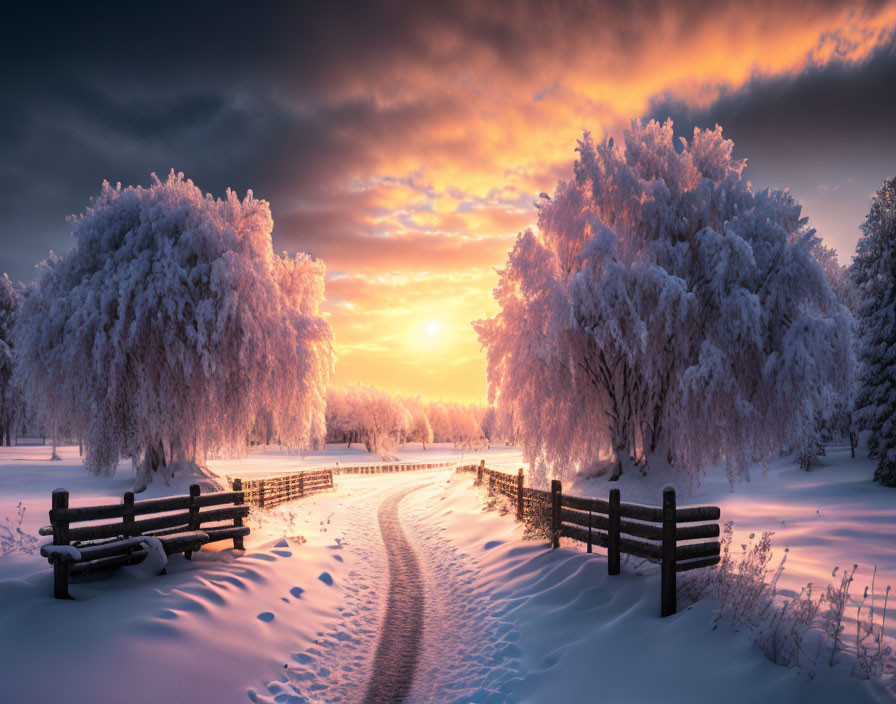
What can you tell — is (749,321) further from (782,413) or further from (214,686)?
(214,686)

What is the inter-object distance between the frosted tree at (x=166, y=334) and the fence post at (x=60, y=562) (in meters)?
9.72

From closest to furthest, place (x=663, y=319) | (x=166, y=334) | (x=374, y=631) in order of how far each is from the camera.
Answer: (x=374, y=631) < (x=663, y=319) < (x=166, y=334)

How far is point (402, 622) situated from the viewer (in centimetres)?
891

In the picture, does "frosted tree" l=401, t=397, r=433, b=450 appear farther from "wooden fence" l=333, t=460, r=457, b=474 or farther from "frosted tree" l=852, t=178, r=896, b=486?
"frosted tree" l=852, t=178, r=896, b=486

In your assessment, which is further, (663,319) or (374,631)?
(663,319)

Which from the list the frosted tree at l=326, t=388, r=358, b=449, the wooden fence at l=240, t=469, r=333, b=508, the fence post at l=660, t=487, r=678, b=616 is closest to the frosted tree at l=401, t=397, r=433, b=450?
the frosted tree at l=326, t=388, r=358, b=449

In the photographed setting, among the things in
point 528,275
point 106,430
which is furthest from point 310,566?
point 528,275

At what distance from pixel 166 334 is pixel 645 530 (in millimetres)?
15875

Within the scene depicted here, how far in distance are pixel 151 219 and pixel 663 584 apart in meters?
19.3

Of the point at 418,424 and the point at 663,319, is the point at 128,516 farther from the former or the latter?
the point at 418,424

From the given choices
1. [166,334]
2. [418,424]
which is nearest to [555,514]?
[166,334]

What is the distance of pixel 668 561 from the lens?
6.73m

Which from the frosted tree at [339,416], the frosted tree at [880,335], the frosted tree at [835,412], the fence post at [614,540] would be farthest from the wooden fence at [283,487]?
the frosted tree at [339,416]

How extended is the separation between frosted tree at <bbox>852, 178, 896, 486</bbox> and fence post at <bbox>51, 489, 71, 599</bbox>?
94.6 ft
